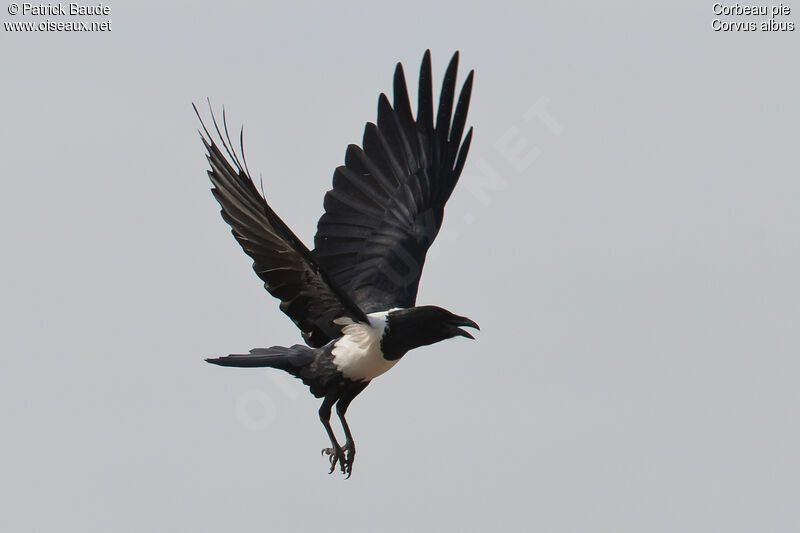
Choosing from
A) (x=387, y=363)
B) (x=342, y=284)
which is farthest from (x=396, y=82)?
(x=387, y=363)

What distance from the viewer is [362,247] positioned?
15781 millimetres

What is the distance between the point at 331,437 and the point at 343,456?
0.21m

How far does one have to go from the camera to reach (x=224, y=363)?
14477 mm

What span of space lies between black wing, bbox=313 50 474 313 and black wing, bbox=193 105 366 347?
4.02 ft

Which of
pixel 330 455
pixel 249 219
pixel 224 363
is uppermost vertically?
pixel 249 219

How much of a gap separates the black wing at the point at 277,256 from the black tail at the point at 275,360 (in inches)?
6.8

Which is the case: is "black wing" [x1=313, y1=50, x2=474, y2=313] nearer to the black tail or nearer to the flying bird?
the flying bird

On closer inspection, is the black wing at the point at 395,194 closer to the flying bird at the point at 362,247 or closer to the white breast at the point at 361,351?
the flying bird at the point at 362,247

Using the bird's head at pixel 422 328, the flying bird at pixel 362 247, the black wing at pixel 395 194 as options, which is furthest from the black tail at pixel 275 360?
the black wing at pixel 395 194

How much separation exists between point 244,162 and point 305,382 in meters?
2.79

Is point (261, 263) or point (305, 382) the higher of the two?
point (261, 263)

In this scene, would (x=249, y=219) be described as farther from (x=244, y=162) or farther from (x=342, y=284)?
(x=342, y=284)

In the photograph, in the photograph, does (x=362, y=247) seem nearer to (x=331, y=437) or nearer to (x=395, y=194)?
(x=395, y=194)

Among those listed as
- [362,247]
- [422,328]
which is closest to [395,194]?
[362,247]
